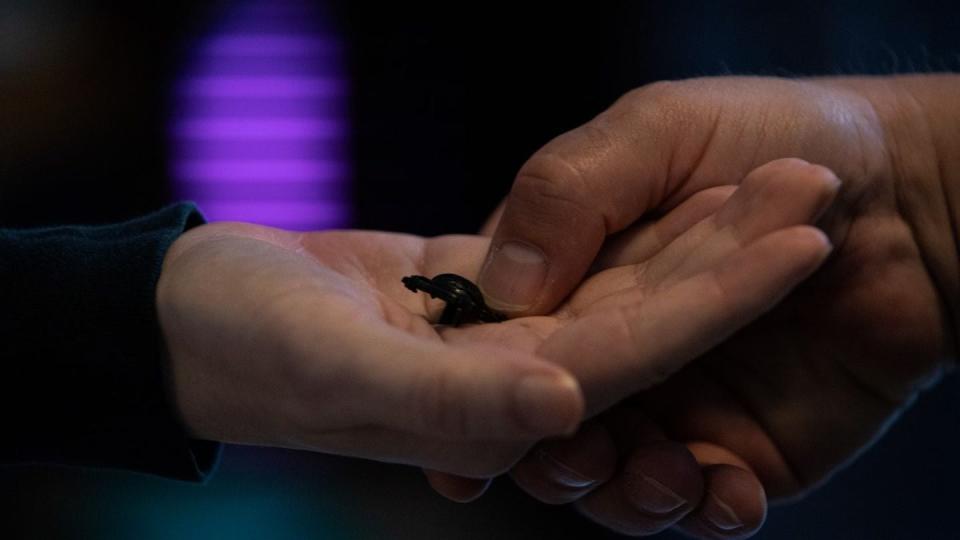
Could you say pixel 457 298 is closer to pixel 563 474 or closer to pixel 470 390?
pixel 563 474

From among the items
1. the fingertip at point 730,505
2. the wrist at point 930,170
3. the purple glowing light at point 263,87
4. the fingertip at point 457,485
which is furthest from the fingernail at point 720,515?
the purple glowing light at point 263,87

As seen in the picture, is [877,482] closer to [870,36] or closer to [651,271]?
[870,36]

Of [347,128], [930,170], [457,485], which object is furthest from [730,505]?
[347,128]

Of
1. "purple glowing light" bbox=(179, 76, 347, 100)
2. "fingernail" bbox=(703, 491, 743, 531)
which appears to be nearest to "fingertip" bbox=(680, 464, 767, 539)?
"fingernail" bbox=(703, 491, 743, 531)

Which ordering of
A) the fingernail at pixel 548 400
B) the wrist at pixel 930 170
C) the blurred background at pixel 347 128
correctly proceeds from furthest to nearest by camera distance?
the blurred background at pixel 347 128 → the wrist at pixel 930 170 → the fingernail at pixel 548 400

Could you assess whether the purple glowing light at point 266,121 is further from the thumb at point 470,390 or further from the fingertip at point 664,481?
the thumb at point 470,390

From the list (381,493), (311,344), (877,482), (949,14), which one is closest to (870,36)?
(949,14)

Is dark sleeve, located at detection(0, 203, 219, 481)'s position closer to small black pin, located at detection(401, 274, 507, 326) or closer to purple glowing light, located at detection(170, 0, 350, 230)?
small black pin, located at detection(401, 274, 507, 326)
